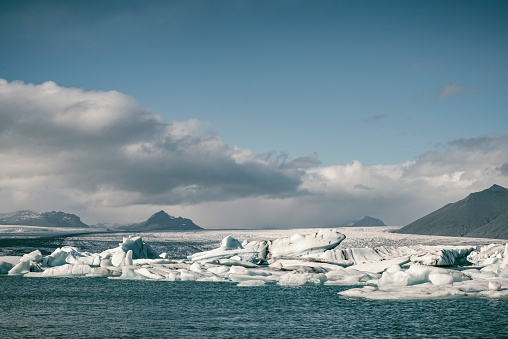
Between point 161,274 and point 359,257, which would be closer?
point 161,274

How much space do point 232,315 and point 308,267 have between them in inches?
668

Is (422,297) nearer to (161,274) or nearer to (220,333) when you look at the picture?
(220,333)

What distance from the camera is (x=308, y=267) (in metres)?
35.9

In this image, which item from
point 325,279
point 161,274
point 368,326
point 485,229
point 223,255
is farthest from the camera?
point 485,229

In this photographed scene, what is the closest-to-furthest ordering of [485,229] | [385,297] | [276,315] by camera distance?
[276,315], [385,297], [485,229]

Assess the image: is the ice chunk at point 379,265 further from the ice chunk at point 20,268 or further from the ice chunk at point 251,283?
the ice chunk at point 20,268

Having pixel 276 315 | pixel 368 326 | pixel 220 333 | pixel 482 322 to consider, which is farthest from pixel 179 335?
pixel 482 322

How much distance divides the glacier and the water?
1452 mm

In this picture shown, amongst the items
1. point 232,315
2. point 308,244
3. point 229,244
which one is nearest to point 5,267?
point 229,244

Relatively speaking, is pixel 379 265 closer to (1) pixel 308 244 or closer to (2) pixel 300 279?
(1) pixel 308 244

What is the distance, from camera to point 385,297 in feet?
74.6


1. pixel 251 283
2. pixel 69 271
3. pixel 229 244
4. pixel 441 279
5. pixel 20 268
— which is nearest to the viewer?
pixel 441 279

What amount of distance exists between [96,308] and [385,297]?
523 inches

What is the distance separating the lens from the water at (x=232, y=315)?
640 inches
